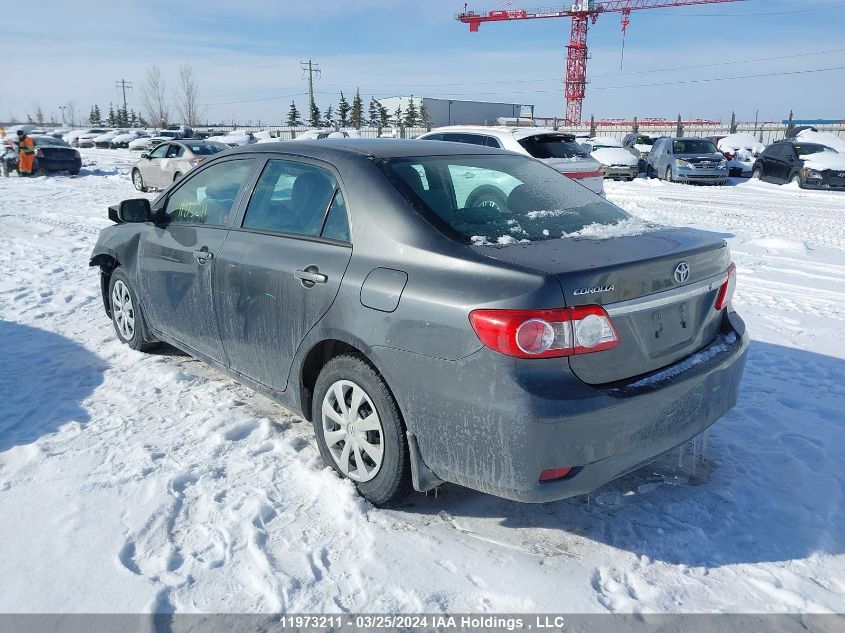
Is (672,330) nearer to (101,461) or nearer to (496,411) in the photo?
(496,411)

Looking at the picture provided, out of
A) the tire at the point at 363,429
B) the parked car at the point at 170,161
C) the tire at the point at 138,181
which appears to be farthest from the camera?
the tire at the point at 138,181

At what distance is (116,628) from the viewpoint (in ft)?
7.80

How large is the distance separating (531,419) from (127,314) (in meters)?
3.97

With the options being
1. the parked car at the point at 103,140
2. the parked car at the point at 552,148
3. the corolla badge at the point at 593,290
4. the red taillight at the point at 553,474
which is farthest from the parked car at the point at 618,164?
the parked car at the point at 103,140

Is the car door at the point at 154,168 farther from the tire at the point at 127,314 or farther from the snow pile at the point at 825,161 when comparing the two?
the snow pile at the point at 825,161

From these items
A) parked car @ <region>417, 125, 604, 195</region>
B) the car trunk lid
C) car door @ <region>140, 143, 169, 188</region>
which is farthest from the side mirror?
car door @ <region>140, 143, 169, 188</region>

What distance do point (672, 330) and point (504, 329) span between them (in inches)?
35.1

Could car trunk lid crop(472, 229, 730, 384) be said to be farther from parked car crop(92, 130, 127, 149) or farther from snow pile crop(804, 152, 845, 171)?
parked car crop(92, 130, 127, 149)

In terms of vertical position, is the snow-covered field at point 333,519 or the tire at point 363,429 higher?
the tire at point 363,429

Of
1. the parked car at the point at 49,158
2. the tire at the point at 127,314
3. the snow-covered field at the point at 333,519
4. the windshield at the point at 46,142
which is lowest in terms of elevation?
the snow-covered field at the point at 333,519

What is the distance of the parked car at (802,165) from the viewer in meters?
18.2

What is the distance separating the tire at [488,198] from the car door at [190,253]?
1.40 m

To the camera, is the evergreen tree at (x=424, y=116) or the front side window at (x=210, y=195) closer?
the front side window at (x=210, y=195)

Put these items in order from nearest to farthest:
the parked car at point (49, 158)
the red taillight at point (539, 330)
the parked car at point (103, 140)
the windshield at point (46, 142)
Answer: the red taillight at point (539, 330), the parked car at point (49, 158), the windshield at point (46, 142), the parked car at point (103, 140)
